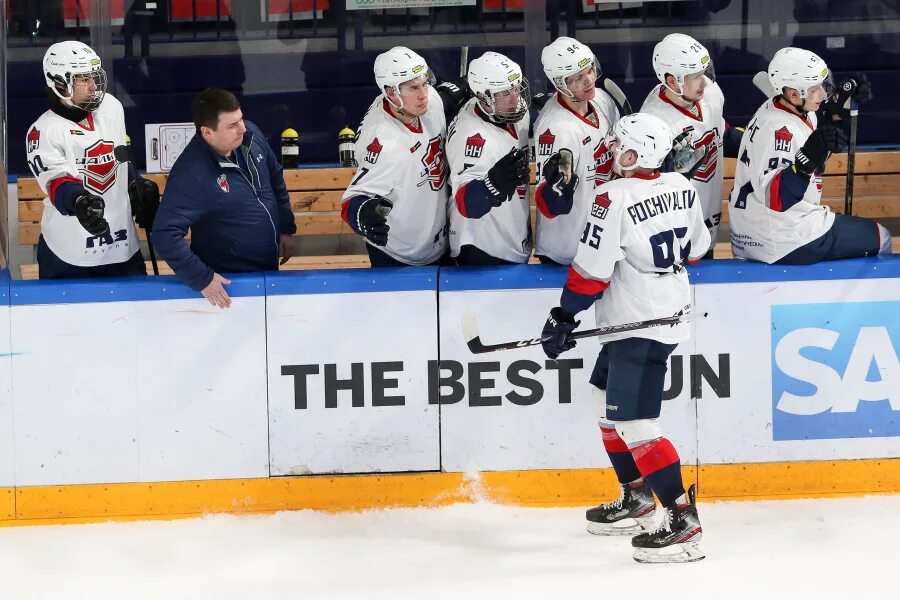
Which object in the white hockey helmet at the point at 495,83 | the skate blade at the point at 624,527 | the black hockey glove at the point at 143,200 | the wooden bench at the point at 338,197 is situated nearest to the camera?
the skate blade at the point at 624,527

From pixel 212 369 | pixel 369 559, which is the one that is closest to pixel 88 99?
pixel 212 369

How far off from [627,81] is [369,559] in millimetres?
3919

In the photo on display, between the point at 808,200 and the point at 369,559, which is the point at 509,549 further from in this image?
the point at 808,200

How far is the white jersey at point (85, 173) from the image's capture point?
14.8 ft

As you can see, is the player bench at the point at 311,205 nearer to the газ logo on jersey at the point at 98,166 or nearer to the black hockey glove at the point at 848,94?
the газ logo on jersey at the point at 98,166

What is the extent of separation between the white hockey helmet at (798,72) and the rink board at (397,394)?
62 cm

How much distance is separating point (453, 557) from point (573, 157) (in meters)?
1.38

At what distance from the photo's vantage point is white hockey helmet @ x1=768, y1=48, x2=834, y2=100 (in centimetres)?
451

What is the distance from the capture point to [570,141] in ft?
14.8

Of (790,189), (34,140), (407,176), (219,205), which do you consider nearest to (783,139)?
(790,189)

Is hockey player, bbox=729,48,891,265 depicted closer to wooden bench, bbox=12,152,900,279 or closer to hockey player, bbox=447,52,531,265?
hockey player, bbox=447,52,531,265

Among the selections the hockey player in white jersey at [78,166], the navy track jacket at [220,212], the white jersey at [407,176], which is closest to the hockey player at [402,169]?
the white jersey at [407,176]

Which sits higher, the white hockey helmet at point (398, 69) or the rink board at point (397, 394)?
the white hockey helmet at point (398, 69)

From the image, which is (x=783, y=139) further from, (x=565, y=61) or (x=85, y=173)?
(x=85, y=173)
